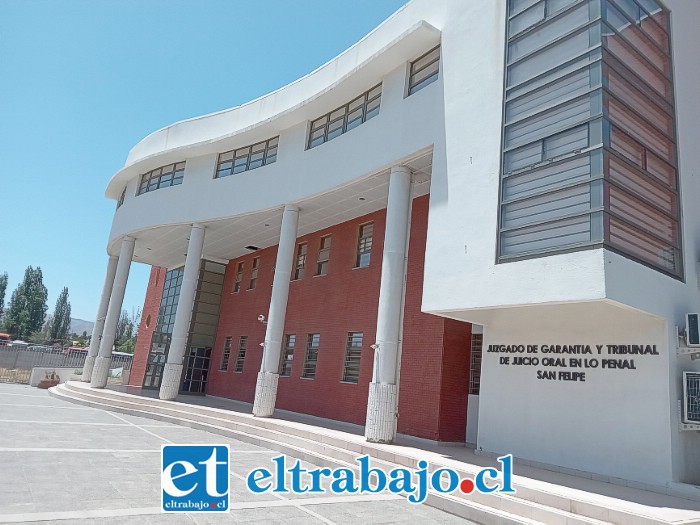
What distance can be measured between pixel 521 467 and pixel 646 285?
4343mm

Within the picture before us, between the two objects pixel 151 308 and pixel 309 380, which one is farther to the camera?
pixel 151 308

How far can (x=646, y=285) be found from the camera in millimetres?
9102

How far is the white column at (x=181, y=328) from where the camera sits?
742 inches

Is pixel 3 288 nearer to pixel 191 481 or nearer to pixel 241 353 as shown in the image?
pixel 241 353

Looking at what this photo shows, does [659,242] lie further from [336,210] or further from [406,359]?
[336,210]

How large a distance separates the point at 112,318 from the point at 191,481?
19081 millimetres

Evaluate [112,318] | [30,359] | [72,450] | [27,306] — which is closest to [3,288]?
[27,306]

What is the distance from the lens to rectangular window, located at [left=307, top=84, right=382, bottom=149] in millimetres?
15508

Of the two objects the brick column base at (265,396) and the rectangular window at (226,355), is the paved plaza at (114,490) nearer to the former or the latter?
the brick column base at (265,396)

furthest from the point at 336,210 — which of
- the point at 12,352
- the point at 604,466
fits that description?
the point at 12,352

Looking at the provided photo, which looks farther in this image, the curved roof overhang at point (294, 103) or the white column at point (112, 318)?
the white column at point (112, 318)

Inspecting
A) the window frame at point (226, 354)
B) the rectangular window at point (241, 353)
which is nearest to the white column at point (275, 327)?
the rectangular window at point (241, 353)

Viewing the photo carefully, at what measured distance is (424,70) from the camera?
549 inches

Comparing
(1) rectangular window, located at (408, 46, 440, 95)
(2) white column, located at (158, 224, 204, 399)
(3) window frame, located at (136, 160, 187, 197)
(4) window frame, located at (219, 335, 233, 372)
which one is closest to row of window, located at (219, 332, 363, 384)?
(4) window frame, located at (219, 335, 233, 372)
